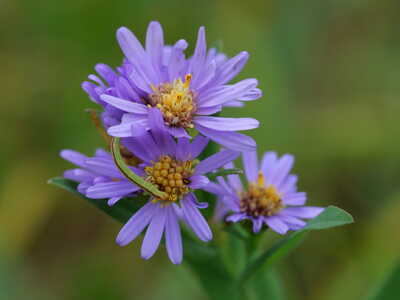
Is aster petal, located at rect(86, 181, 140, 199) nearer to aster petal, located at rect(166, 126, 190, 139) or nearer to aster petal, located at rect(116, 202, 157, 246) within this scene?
aster petal, located at rect(116, 202, 157, 246)

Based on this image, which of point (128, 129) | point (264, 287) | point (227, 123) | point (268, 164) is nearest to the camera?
point (128, 129)

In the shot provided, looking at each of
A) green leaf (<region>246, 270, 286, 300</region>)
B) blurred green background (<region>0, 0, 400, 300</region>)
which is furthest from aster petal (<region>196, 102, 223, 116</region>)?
blurred green background (<region>0, 0, 400, 300</region>)

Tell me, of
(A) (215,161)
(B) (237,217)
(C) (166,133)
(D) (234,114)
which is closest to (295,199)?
(B) (237,217)

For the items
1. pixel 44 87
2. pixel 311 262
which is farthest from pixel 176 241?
pixel 44 87

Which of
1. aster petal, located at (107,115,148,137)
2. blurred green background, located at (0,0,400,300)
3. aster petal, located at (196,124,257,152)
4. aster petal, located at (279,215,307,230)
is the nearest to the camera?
aster petal, located at (107,115,148,137)

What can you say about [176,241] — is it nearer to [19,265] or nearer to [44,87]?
[19,265]

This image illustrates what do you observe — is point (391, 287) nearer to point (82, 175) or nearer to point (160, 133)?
point (160, 133)
